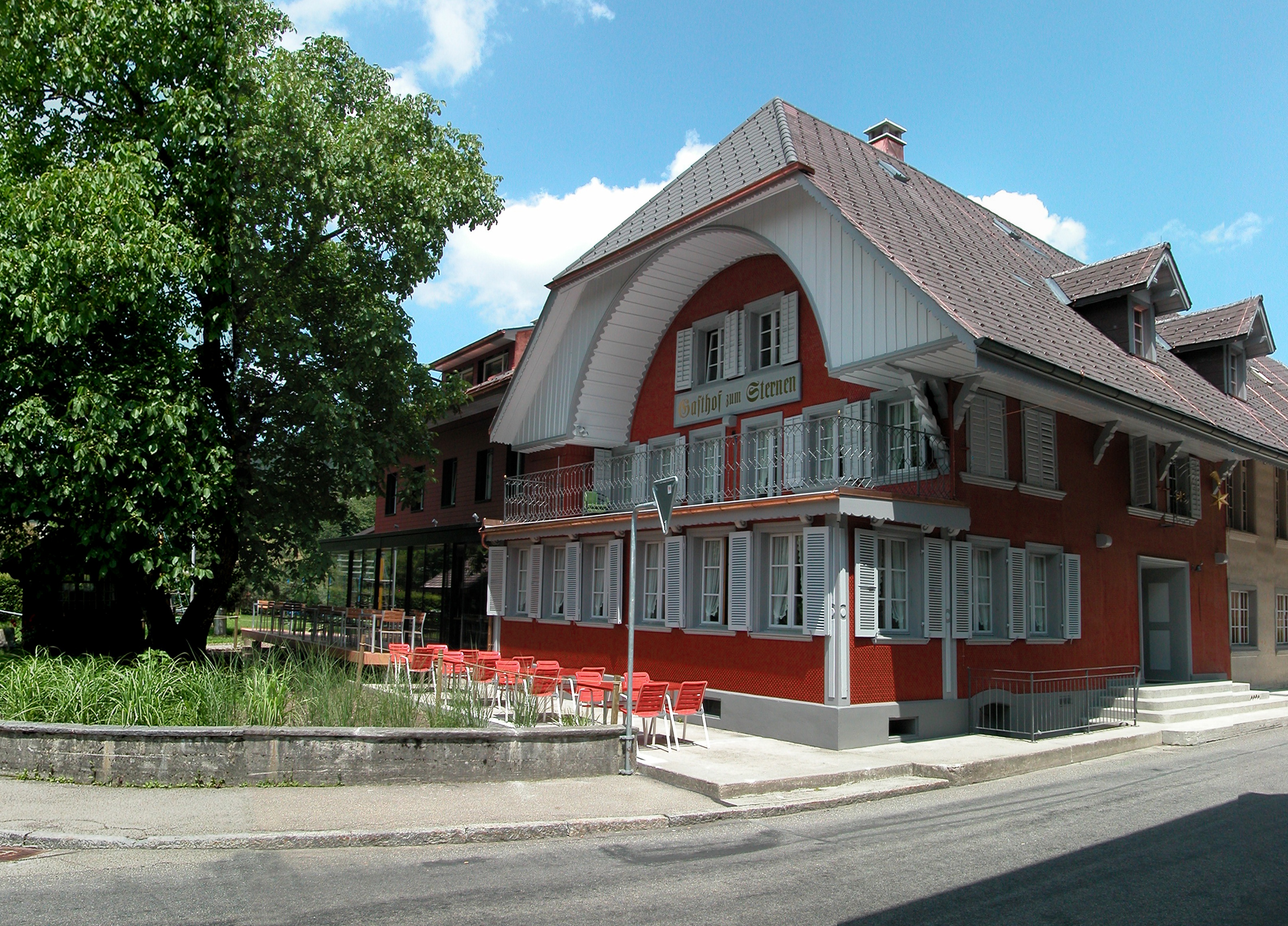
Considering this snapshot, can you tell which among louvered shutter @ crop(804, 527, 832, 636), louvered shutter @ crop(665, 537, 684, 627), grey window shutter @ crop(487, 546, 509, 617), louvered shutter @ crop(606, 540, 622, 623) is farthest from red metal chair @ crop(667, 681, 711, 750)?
grey window shutter @ crop(487, 546, 509, 617)

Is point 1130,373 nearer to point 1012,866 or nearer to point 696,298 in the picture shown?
point 696,298

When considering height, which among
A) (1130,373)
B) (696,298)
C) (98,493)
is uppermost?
(696,298)

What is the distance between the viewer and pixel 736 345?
1708cm

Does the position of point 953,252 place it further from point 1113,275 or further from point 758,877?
point 758,877

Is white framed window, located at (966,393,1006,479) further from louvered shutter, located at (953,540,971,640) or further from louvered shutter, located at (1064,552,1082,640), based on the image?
louvered shutter, located at (1064,552,1082,640)

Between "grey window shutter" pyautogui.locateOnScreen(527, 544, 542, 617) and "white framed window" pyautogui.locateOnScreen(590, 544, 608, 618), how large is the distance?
5.35 feet

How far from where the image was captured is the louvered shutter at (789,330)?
1584 centimetres

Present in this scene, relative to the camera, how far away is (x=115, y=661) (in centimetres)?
1216

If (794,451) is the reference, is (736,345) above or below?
above

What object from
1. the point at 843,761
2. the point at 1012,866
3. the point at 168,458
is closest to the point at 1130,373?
the point at 843,761

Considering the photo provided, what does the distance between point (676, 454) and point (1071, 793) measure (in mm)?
9324

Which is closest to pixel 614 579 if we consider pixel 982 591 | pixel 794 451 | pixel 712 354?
pixel 794 451

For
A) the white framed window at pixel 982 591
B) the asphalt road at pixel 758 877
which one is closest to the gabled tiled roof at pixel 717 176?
the white framed window at pixel 982 591

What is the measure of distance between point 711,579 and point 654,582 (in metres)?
1.57
